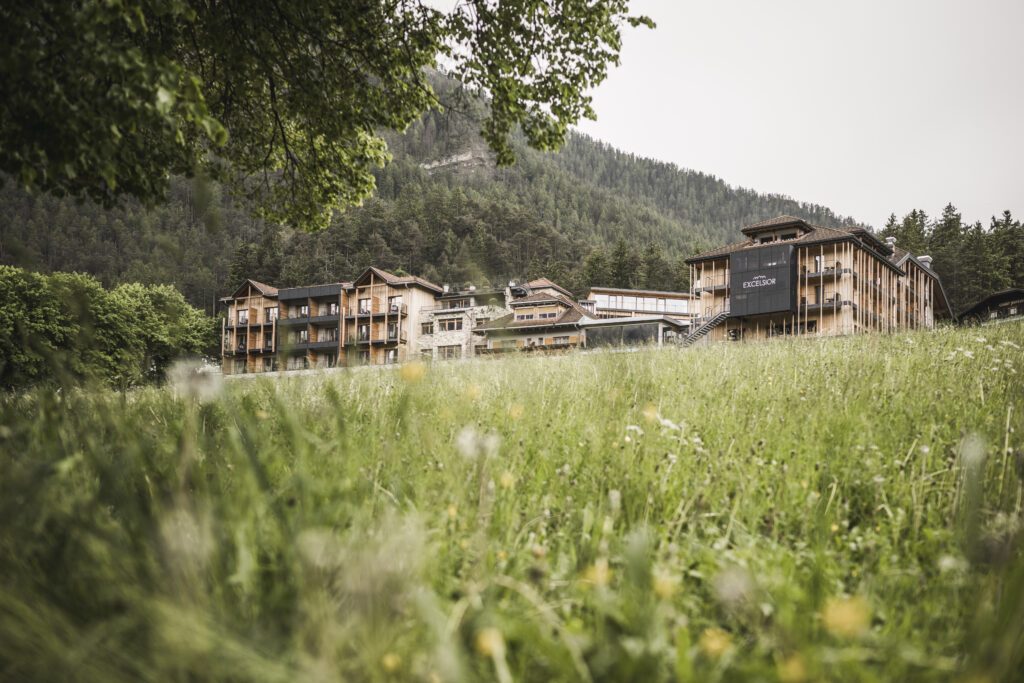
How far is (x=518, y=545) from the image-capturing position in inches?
94.2

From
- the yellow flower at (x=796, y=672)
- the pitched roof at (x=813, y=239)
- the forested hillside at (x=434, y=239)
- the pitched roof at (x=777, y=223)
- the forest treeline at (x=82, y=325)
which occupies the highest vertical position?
the forested hillside at (x=434, y=239)

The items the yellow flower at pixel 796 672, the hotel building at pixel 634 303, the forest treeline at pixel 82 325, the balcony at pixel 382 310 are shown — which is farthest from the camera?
the hotel building at pixel 634 303

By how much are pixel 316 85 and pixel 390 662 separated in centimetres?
798

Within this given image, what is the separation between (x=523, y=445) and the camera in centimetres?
370

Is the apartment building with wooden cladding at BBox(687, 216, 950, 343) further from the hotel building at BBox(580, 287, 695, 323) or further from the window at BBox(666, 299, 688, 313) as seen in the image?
the window at BBox(666, 299, 688, 313)

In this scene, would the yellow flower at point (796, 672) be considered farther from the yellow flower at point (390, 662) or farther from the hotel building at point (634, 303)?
the hotel building at point (634, 303)

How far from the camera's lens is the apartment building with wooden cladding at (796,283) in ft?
149

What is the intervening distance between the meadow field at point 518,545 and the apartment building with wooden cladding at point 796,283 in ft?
137

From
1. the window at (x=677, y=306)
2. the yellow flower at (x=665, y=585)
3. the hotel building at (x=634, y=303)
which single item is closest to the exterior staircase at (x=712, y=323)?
the hotel building at (x=634, y=303)

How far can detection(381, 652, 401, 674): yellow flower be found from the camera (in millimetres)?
1388

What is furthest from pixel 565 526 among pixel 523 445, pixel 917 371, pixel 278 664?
pixel 917 371

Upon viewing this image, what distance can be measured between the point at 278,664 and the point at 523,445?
2.53 meters

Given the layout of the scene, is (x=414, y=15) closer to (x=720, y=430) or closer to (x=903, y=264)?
(x=720, y=430)

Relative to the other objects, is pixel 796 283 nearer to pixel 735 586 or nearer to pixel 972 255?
pixel 972 255
